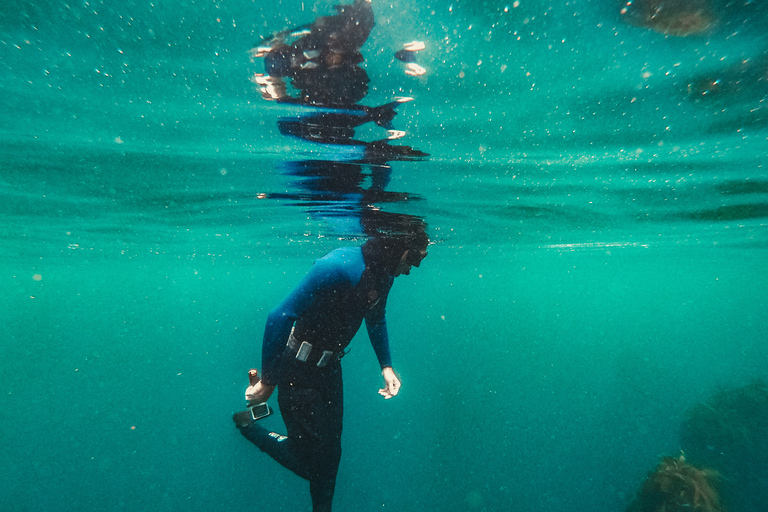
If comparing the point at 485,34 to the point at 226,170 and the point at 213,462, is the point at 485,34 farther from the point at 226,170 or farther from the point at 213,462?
the point at 213,462

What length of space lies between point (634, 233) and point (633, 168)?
35.4 feet

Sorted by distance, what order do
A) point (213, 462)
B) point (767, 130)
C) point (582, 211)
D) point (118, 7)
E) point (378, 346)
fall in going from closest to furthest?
1. point (118, 7)
2. point (378, 346)
3. point (767, 130)
4. point (582, 211)
5. point (213, 462)

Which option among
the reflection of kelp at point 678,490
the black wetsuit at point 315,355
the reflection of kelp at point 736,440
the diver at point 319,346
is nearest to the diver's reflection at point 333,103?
the diver at point 319,346

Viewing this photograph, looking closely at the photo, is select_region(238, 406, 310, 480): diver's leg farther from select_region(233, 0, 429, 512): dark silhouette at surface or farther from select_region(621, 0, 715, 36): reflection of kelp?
select_region(621, 0, 715, 36): reflection of kelp

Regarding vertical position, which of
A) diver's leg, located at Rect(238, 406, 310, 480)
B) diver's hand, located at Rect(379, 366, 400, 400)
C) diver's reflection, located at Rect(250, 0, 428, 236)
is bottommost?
diver's leg, located at Rect(238, 406, 310, 480)

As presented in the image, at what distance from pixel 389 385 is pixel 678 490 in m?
13.1

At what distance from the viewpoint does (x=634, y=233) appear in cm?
1817

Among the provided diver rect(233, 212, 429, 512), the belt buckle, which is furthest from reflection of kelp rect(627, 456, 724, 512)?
the belt buckle

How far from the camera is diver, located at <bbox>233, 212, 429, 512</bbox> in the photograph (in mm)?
4676

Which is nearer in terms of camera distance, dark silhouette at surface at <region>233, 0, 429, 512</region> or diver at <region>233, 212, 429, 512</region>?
dark silhouette at surface at <region>233, 0, 429, 512</region>

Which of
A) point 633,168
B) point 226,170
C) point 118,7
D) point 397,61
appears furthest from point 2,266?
point 633,168

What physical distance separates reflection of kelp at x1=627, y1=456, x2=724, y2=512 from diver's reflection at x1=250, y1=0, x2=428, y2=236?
43.0 ft

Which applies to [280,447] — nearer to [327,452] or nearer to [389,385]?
[327,452]

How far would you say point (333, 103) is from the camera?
5637 mm
